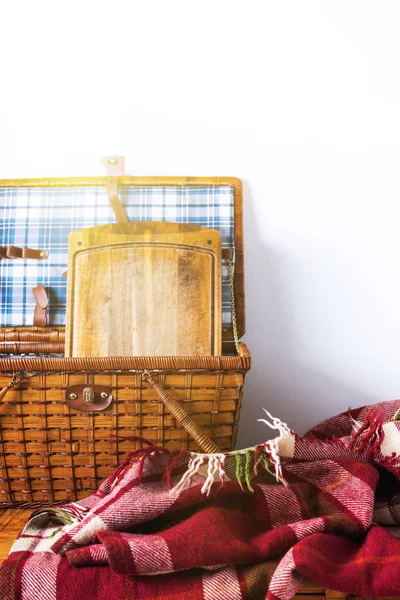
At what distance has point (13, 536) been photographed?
738mm

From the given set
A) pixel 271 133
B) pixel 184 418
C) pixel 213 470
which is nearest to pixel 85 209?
pixel 271 133

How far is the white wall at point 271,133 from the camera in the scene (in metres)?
1.09

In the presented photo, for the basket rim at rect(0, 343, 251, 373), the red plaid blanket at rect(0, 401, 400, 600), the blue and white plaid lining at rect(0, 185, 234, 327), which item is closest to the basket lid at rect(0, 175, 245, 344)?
the blue and white plaid lining at rect(0, 185, 234, 327)

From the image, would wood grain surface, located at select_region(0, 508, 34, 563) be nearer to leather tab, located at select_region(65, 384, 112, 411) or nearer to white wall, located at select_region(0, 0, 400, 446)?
leather tab, located at select_region(65, 384, 112, 411)

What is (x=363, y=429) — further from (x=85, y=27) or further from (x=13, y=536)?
(x=85, y=27)

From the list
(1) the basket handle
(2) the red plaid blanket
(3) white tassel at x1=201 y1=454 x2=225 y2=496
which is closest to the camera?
(2) the red plaid blanket

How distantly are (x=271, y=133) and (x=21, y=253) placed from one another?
563 millimetres

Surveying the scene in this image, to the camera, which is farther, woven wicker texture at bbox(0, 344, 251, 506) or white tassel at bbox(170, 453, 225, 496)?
woven wicker texture at bbox(0, 344, 251, 506)

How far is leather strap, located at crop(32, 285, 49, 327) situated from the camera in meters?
1.04

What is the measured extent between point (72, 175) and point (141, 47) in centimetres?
30

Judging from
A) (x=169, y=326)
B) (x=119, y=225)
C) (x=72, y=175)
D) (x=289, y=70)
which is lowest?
(x=169, y=326)

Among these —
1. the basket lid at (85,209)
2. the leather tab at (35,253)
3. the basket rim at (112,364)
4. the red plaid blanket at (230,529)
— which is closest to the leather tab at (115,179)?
the basket lid at (85,209)

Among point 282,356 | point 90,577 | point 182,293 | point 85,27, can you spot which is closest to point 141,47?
point 85,27

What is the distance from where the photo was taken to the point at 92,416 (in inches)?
30.8
